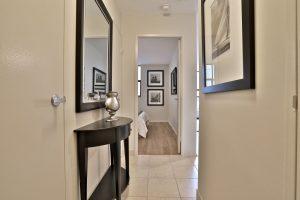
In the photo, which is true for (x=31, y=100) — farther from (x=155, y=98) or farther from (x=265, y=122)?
(x=155, y=98)

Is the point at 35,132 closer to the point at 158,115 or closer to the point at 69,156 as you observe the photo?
the point at 69,156

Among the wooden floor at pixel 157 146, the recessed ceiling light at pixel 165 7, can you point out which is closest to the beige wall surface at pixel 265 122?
the recessed ceiling light at pixel 165 7

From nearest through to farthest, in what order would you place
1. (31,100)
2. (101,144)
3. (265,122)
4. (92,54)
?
(265,122) < (31,100) < (101,144) < (92,54)

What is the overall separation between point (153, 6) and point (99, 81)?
1877 millimetres

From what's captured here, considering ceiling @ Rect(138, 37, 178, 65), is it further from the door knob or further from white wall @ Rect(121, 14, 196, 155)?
the door knob

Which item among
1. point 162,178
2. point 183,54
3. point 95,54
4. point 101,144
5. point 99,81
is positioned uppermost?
point 183,54

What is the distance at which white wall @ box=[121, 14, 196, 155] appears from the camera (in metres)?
3.75

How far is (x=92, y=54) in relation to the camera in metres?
2.07

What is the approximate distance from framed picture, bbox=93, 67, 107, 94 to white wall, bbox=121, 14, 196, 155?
4.30ft

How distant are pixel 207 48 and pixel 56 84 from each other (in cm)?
126

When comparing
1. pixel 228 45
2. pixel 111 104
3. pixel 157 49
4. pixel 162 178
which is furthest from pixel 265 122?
pixel 157 49

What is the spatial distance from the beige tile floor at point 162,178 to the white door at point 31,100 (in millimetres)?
1259

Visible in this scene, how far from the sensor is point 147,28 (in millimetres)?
3771

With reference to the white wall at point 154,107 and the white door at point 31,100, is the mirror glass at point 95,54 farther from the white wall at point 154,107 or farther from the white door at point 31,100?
the white wall at point 154,107
